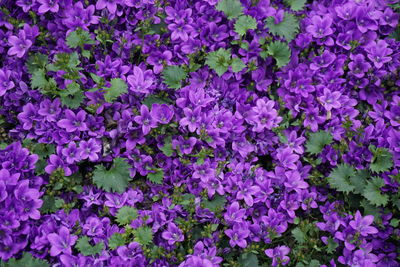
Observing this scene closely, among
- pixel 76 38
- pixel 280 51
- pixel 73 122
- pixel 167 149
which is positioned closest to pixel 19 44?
pixel 76 38

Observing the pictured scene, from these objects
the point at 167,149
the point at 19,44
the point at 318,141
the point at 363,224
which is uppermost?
the point at 19,44

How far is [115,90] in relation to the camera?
431cm

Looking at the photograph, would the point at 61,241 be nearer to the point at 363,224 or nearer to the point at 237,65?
the point at 237,65

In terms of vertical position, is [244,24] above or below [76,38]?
above

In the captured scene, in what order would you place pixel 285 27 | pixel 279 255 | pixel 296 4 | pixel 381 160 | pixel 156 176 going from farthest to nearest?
pixel 296 4, pixel 285 27, pixel 381 160, pixel 156 176, pixel 279 255

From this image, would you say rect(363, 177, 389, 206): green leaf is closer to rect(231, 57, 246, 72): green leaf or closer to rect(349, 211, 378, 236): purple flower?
rect(349, 211, 378, 236): purple flower

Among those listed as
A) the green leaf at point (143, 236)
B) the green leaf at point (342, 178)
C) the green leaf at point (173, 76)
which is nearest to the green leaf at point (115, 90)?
the green leaf at point (173, 76)

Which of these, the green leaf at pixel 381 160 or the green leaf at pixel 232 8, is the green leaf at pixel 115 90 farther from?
the green leaf at pixel 381 160

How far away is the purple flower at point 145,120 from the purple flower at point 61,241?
1128mm

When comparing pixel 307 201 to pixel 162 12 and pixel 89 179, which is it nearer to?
pixel 89 179

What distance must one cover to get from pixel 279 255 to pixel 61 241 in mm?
1935

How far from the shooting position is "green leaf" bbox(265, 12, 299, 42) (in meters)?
4.77

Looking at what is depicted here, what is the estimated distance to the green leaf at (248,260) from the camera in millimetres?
4102

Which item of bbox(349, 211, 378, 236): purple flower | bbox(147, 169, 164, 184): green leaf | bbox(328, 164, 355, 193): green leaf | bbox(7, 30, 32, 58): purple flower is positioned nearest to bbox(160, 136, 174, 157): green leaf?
bbox(147, 169, 164, 184): green leaf
